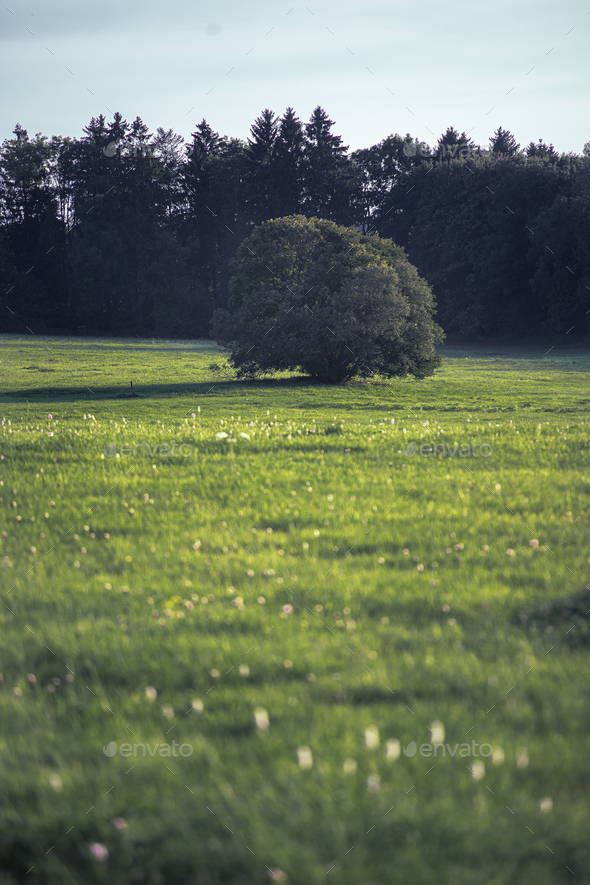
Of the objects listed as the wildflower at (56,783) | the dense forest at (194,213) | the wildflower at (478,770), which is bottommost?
the wildflower at (56,783)

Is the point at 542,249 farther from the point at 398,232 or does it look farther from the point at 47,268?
the point at 47,268

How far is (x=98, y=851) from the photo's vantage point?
3.15 metres

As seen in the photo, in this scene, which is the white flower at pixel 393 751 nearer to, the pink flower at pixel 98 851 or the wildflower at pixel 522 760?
the wildflower at pixel 522 760

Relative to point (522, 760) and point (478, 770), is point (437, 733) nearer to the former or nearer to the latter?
point (478, 770)

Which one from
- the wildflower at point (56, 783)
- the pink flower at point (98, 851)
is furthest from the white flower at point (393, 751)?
the wildflower at point (56, 783)

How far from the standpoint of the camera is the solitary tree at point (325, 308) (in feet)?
105

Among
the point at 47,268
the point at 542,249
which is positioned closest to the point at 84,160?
the point at 47,268

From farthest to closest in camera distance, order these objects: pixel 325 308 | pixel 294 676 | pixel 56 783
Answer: pixel 325 308
pixel 294 676
pixel 56 783

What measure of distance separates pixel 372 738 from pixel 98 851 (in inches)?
58.5

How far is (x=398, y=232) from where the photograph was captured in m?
92.2

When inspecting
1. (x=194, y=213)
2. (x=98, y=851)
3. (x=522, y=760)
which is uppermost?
(x=194, y=213)

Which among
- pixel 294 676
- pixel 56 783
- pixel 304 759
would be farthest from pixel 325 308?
pixel 56 783

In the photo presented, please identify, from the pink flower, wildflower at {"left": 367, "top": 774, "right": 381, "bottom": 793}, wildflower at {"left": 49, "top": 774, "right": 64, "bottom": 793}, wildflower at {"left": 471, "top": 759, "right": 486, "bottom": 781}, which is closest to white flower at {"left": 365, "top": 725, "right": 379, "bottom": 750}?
wildflower at {"left": 367, "top": 774, "right": 381, "bottom": 793}

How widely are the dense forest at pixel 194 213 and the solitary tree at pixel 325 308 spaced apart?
156 ft
